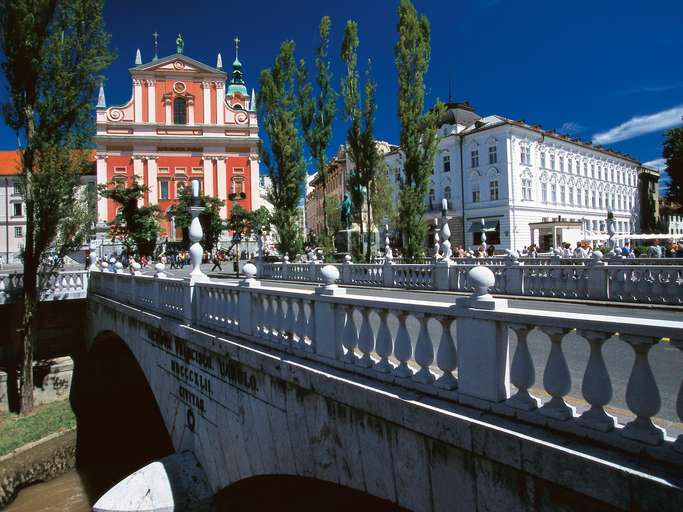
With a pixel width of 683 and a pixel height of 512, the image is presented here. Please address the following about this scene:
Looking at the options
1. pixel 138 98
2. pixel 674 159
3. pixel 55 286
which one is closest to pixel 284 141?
pixel 55 286

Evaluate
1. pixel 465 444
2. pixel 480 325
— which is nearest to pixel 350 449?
pixel 465 444

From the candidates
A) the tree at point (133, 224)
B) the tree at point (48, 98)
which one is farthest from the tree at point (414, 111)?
the tree at point (133, 224)

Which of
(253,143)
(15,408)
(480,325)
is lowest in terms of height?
(15,408)

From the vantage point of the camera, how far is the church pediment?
51.9 m

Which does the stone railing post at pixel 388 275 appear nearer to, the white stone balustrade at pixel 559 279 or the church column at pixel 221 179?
the white stone balustrade at pixel 559 279

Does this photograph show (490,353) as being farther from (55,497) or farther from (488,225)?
(488,225)

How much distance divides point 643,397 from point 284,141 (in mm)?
26506

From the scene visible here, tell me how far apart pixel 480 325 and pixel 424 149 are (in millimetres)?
19876

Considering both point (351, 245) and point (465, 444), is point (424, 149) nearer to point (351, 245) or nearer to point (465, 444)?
point (351, 245)

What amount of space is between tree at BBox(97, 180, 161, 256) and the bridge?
1310 inches

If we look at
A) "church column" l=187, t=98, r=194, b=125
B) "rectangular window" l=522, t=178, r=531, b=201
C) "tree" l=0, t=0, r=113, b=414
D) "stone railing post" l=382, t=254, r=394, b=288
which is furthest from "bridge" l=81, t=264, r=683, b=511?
"church column" l=187, t=98, r=194, b=125

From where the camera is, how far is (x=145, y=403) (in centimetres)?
2033

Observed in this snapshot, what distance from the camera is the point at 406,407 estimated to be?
12.3 feet

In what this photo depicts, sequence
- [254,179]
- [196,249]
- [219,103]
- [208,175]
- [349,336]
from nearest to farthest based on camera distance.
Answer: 1. [349,336]
2. [196,249]
3. [208,175]
4. [219,103]
5. [254,179]
